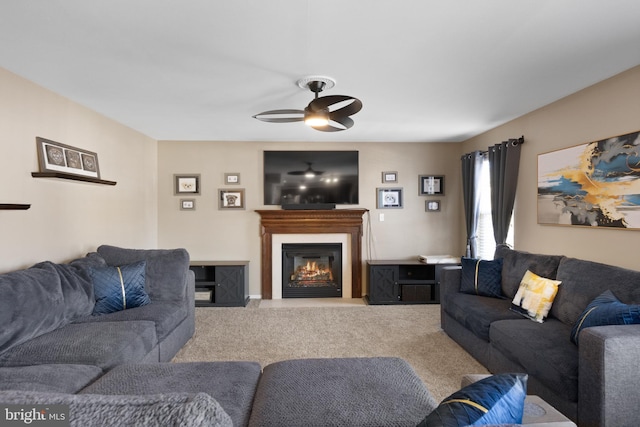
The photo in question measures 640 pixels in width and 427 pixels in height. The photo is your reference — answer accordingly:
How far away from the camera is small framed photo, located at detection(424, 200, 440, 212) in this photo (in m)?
5.55

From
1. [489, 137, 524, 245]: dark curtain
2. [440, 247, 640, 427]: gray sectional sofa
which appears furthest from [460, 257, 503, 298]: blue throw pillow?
[489, 137, 524, 245]: dark curtain

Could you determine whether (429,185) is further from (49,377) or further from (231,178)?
(49,377)

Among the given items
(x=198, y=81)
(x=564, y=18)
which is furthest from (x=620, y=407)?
(x=198, y=81)

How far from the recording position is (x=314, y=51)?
7.88ft

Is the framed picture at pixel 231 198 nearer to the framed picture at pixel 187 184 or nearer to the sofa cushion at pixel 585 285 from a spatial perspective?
the framed picture at pixel 187 184

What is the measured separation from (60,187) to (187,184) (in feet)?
6.95

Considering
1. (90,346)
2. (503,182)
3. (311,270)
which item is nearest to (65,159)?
(90,346)

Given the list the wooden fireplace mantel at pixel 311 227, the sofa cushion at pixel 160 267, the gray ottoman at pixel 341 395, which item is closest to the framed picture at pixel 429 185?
the wooden fireplace mantel at pixel 311 227

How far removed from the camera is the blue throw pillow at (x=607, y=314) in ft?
6.53

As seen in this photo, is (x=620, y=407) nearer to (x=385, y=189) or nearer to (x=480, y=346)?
(x=480, y=346)

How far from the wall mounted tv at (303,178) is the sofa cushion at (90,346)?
9.91 ft

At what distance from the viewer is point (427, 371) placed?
2.88 m

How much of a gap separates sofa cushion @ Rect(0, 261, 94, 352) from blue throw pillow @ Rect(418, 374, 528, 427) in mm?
2568

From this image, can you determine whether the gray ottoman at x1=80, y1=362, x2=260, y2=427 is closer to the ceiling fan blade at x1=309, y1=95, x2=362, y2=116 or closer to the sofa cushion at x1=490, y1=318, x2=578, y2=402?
the sofa cushion at x1=490, y1=318, x2=578, y2=402
